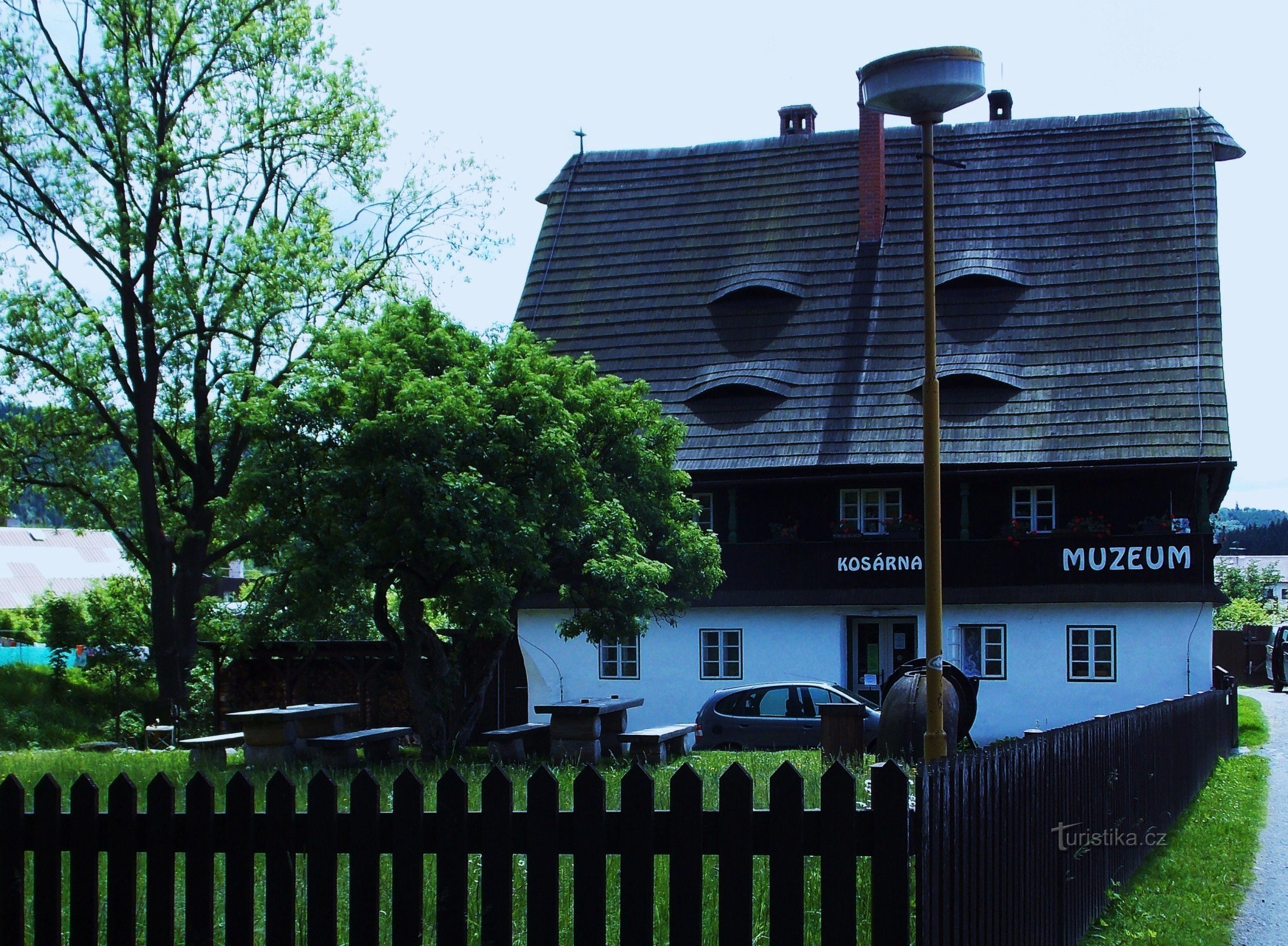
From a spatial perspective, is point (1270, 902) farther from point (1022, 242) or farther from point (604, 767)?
point (1022, 242)

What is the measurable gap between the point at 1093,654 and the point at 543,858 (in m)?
24.8

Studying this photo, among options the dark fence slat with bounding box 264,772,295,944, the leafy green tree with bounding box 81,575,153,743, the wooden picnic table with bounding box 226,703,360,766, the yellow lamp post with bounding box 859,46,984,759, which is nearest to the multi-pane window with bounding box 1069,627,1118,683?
the wooden picnic table with bounding box 226,703,360,766

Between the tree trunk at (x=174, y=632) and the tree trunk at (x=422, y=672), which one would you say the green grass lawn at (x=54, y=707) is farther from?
the tree trunk at (x=422, y=672)

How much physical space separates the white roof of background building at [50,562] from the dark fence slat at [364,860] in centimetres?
6321

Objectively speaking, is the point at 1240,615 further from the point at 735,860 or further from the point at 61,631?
the point at 735,860

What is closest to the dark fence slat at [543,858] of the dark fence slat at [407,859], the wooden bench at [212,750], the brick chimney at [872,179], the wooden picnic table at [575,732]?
the dark fence slat at [407,859]

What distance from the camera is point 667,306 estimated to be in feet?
114

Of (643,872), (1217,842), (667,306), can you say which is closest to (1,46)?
(667,306)

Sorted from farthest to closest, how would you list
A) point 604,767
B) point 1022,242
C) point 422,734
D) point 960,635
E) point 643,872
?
point 1022,242, point 960,635, point 422,734, point 604,767, point 643,872

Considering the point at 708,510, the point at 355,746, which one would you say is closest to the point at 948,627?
the point at 708,510

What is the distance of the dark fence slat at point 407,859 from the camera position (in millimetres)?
5605

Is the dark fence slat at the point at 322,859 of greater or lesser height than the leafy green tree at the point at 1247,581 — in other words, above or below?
above

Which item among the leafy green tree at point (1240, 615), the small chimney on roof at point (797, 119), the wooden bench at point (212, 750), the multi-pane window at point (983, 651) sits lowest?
the leafy green tree at point (1240, 615)

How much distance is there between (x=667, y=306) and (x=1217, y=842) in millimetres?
23261
